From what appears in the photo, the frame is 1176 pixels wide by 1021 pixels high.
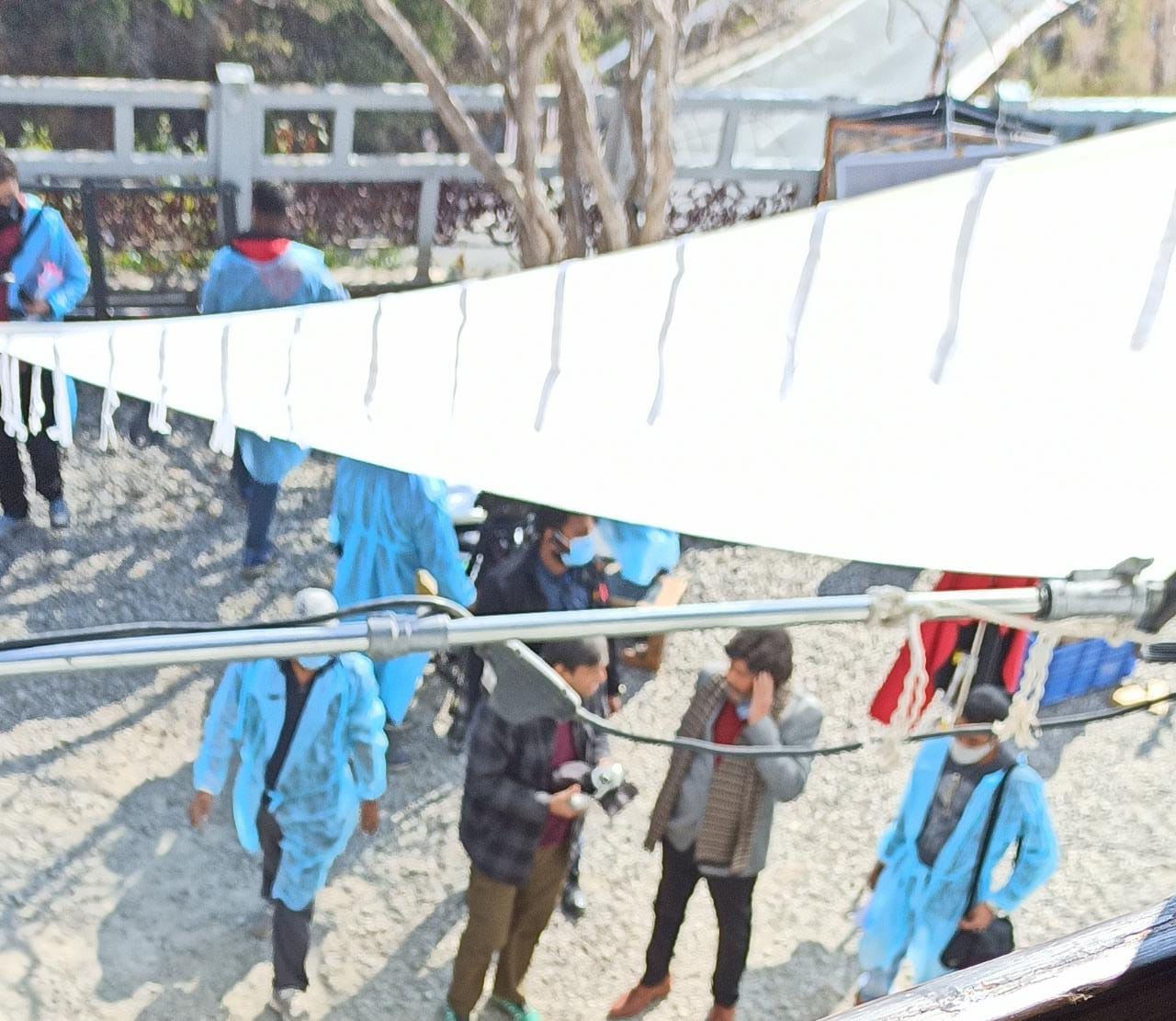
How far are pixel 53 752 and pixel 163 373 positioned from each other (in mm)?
3165

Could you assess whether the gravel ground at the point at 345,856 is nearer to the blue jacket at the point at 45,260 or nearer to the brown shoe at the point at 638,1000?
the brown shoe at the point at 638,1000

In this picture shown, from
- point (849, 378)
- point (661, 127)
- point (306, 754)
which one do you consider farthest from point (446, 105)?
point (849, 378)

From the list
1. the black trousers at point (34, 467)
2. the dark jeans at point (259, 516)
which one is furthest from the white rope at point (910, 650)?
the black trousers at point (34, 467)

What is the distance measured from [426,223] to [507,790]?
5.76 metres

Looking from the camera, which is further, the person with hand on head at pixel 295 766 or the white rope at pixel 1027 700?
the person with hand on head at pixel 295 766

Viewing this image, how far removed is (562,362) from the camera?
1.93m

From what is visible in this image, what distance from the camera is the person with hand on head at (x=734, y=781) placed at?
3674 millimetres

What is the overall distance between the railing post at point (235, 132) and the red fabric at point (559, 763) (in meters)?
5.38

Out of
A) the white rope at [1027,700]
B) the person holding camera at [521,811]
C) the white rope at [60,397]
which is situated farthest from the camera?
the person holding camera at [521,811]

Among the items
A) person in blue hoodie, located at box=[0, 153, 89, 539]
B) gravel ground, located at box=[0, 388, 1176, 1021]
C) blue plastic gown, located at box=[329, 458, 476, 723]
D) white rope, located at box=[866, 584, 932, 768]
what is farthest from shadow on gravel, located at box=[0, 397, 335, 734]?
white rope, located at box=[866, 584, 932, 768]

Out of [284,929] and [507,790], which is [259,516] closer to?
[284,929]

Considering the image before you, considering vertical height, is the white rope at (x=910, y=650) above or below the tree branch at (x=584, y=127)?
below

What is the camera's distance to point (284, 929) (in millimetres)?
3928

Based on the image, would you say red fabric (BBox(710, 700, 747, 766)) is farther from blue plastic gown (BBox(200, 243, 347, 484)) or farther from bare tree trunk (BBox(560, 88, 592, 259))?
bare tree trunk (BBox(560, 88, 592, 259))
